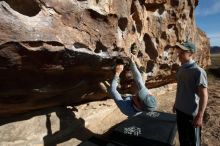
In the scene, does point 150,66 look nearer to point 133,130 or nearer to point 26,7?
point 133,130

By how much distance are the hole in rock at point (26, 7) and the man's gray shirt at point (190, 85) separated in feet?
6.46

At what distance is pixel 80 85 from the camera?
15.9 feet

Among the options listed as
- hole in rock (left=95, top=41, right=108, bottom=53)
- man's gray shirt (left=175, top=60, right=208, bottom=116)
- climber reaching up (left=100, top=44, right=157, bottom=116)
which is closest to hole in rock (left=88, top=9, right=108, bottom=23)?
hole in rock (left=95, top=41, right=108, bottom=53)

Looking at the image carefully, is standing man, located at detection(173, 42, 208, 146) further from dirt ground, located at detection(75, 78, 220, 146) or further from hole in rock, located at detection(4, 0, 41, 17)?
hole in rock, located at detection(4, 0, 41, 17)

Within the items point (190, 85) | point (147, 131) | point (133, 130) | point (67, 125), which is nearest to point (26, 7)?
point (190, 85)

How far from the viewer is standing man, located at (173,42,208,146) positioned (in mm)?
3654

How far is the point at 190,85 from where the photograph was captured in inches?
149

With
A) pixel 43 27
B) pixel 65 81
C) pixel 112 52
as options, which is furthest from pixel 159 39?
pixel 43 27

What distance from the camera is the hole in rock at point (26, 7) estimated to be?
11.0 ft

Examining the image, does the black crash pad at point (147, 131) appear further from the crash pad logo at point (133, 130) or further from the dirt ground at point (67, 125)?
the dirt ground at point (67, 125)

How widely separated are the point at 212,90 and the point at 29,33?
757 centimetres

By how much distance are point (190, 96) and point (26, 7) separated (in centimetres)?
228

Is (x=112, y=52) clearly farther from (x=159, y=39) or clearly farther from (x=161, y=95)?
(x=161, y=95)

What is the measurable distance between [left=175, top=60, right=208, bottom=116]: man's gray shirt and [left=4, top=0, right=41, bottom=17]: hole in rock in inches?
77.5
